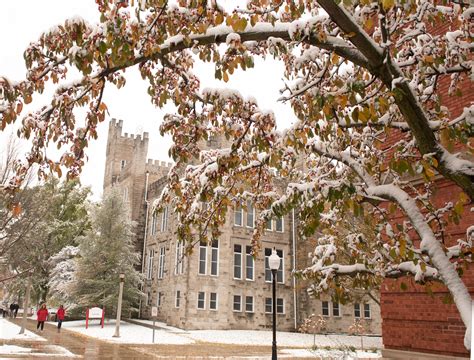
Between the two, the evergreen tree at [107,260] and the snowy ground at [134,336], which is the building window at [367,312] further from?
the evergreen tree at [107,260]

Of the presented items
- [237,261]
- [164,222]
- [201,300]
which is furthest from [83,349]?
[164,222]

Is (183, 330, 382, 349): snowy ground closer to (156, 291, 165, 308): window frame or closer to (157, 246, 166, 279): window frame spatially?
(156, 291, 165, 308): window frame

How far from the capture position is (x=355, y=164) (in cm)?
641

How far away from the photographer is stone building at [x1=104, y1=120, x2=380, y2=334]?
33.2 m

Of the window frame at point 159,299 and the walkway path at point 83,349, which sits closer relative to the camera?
the walkway path at point 83,349

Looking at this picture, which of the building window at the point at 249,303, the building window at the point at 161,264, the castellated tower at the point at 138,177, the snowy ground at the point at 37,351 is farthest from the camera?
the castellated tower at the point at 138,177

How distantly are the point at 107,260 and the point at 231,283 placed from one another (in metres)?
9.47

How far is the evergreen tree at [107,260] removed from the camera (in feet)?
112

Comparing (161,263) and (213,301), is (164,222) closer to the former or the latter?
(161,263)

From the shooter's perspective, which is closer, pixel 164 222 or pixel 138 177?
pixel 164 222

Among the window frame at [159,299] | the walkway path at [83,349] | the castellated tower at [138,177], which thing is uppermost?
the castellated tower at [138,177]

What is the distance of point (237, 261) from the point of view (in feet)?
116

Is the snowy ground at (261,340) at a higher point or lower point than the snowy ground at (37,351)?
higher

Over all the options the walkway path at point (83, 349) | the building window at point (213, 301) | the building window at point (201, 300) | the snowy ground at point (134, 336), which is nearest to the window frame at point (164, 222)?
the building window at point (201, 300)
